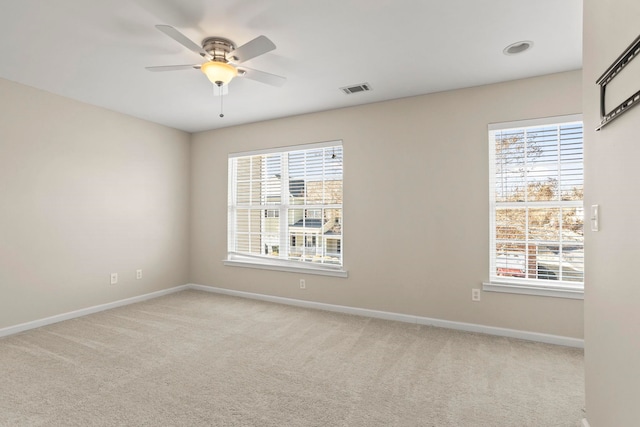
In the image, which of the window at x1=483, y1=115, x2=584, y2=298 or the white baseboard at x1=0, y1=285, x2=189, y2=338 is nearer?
the window at x1=483, y1=115, x2=584, y2=298

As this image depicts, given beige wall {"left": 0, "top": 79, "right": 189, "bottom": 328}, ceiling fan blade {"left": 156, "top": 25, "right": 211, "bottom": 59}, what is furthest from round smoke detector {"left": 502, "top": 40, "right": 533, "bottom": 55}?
beige wall {"left": 0, "top": 79, "right": 189, "bottom": 328}

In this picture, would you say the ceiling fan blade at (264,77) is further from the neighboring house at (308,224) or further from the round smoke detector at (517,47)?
the round smoke detector at (517,47)

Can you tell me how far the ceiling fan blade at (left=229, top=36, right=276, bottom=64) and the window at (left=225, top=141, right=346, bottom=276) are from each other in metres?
1.94

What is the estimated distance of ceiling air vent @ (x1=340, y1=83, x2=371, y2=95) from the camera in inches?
135

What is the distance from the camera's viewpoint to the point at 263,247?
4.84 metres

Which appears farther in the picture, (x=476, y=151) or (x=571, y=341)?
(x=476, y=151)

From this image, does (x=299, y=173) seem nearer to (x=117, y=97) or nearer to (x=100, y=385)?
(x=117, y=97)

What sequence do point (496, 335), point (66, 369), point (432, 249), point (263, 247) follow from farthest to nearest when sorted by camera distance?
point (263, 247), point (432, 249), point (496, 335), point (66, 369)

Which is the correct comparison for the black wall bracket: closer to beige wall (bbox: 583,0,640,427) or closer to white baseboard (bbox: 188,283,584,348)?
beige wall (bbox: 583,0,640,427)

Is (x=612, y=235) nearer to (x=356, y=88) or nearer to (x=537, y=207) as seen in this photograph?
(x=537, y=207)

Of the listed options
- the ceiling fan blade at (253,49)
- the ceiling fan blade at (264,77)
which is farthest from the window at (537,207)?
the ceiling fan blade at (253,49)

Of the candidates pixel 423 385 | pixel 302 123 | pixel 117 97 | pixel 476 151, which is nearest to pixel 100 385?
pixel 423 385

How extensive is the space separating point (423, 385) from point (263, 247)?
10.1 ft

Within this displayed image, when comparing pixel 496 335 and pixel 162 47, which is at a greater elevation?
pixel 162 47
